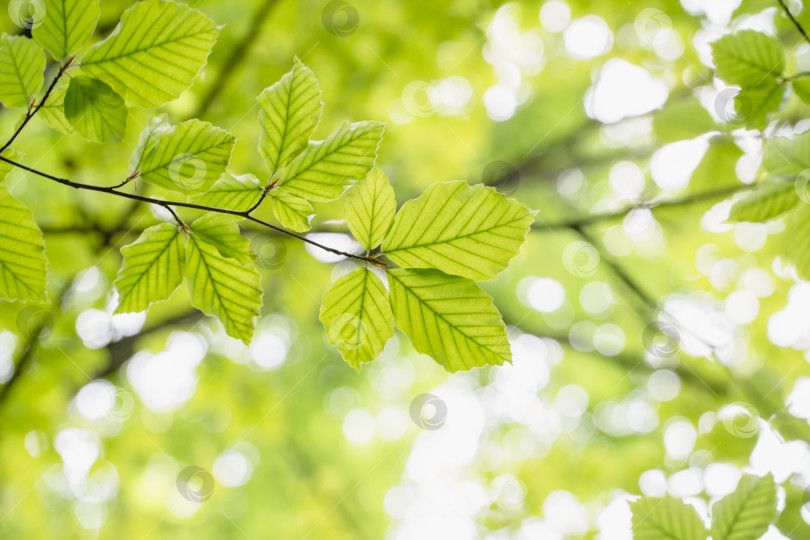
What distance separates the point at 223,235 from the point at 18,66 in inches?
10.7

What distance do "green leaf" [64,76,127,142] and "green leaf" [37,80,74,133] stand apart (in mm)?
29

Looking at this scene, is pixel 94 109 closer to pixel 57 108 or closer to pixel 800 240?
pixel 57 108

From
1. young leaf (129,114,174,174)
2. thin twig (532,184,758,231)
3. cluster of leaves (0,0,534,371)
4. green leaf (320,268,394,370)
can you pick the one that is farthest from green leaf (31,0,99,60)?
thin twig (532,184,758,231)

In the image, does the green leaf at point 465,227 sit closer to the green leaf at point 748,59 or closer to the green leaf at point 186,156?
the green leaf at point 186,156

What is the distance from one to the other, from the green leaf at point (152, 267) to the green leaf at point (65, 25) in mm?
202

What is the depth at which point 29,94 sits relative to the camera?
528mm

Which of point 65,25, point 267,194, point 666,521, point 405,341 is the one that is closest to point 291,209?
point 267,194

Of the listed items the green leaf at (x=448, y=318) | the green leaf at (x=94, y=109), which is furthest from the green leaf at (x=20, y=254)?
the green leaf at (x=448, y=318)

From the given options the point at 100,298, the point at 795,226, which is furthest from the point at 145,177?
the point at 100,298

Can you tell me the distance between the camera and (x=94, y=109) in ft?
1.76

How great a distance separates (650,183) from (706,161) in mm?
899

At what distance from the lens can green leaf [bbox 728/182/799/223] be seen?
0.66m

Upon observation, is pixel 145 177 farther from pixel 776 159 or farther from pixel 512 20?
pixel 512 20

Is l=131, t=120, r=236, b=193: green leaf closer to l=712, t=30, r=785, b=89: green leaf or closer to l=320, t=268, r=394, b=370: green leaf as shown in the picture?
l=320, t=268, r=394, b=370: green leaf
